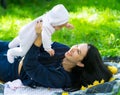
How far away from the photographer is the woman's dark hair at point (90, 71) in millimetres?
4887

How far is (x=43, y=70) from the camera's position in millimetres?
4938

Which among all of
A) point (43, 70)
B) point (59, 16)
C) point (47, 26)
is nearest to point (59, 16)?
point (59, 16)

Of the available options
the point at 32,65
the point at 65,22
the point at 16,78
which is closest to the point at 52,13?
the point at 65,22

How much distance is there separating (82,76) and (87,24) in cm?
341

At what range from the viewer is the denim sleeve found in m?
4.82

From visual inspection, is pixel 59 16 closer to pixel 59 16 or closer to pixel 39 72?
pixel 59 16

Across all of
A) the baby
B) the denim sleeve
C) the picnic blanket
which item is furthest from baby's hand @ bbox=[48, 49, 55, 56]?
the picnic blanket

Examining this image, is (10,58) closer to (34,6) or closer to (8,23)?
(8,23)

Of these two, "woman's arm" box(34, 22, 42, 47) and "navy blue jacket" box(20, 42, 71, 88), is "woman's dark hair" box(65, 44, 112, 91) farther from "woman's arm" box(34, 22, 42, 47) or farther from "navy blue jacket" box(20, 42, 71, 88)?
"woman's arm" box(34, 22, 42, 47)

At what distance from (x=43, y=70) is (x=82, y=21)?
3621 mm

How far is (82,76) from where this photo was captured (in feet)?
16.3

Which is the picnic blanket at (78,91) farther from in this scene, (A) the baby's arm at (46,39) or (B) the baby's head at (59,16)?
(B) the baby's head at (59,16)

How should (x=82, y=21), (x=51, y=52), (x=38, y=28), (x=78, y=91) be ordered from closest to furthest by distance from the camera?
(x=38, y=28), (x=78, y=91), (x=51, y=52), (x=82, y=21)

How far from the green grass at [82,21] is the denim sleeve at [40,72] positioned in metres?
1.40
